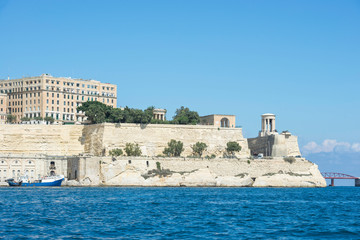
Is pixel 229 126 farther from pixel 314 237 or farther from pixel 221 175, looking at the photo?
pixel 314 237

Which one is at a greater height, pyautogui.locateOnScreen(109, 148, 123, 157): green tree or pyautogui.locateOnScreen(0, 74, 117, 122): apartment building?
pyautogui.locateOnScreen(0, 74, 117, 122): apartment building

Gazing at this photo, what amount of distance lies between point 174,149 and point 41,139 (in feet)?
68.9

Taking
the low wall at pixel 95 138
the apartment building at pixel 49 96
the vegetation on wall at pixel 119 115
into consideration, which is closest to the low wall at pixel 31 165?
the low wall at pixel 95 138

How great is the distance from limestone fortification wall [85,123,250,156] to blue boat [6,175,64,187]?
11.4 m

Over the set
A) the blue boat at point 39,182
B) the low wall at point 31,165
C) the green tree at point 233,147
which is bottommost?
the blue boat at point 39,182

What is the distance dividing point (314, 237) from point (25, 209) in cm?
2212

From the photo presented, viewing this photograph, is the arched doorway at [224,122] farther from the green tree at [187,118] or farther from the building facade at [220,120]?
the green tree at [187,118]

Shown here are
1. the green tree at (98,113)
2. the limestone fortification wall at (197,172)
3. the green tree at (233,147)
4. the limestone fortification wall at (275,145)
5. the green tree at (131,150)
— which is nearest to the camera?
the limestone fortification wall at (197,172)

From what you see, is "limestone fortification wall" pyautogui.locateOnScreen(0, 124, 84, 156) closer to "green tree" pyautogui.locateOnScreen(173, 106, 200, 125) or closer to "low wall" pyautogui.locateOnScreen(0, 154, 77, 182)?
"low wall" pyautogui.locateOnScreen(0, 154, 77, 182)

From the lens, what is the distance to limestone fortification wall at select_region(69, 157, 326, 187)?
265 feet

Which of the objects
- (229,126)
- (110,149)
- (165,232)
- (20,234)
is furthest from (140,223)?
(229,126)

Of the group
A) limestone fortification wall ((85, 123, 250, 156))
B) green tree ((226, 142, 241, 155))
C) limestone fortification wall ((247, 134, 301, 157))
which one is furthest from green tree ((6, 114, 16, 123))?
limestone fortification wall ((247, 134, 301, 157))

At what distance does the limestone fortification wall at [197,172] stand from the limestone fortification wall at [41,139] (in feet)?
44.2

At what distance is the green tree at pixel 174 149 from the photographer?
93062 millimetres
